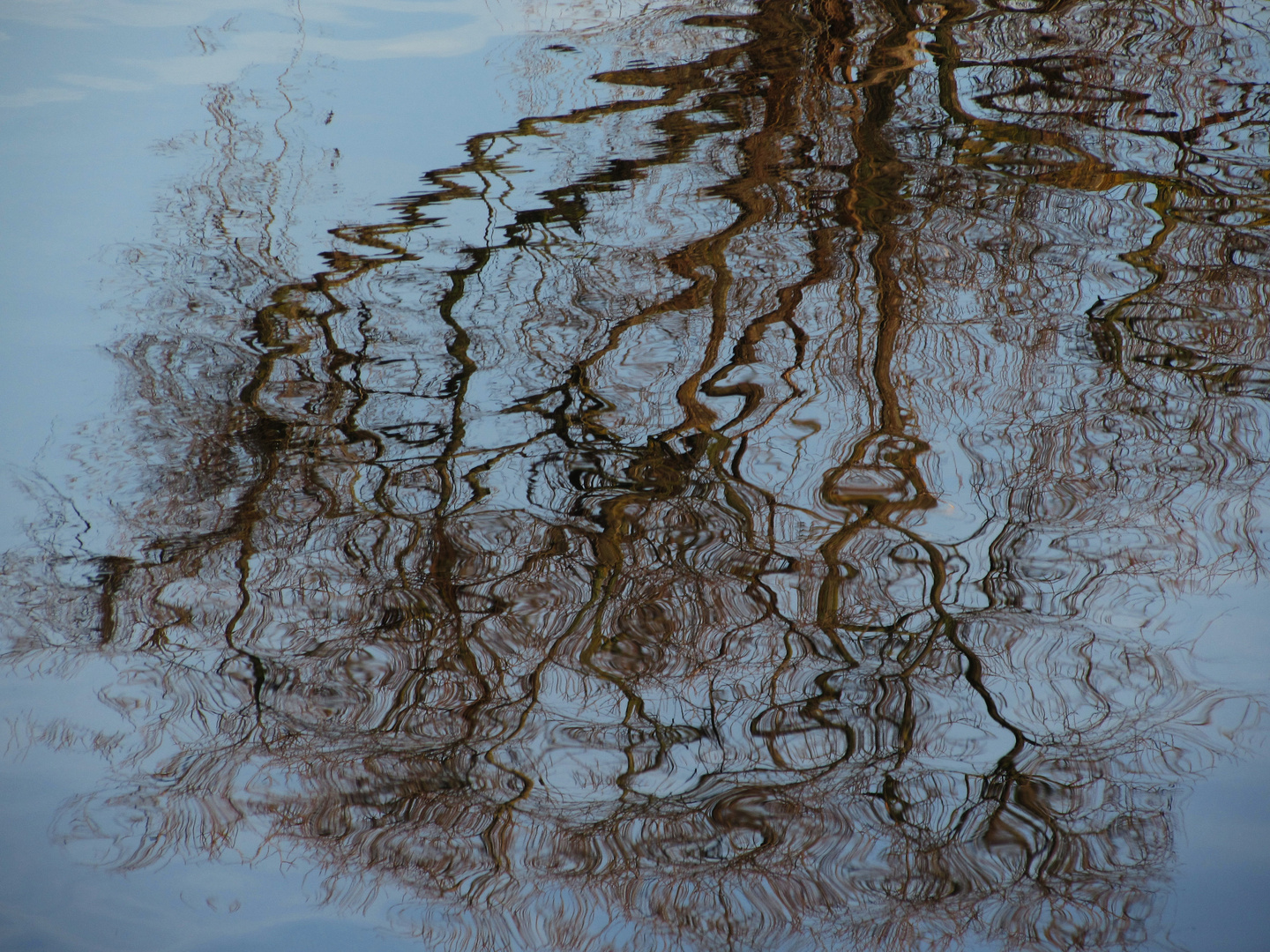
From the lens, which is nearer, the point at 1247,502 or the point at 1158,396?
the point at 1247,502

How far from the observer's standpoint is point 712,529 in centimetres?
322

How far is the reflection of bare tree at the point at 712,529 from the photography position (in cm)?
248

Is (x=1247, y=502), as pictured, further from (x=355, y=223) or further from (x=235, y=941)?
(x=355, y=223)

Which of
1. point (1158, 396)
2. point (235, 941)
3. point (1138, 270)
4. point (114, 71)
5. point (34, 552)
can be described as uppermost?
point (114, 71)

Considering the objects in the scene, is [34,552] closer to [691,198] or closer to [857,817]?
[857,817]

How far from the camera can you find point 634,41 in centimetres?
608

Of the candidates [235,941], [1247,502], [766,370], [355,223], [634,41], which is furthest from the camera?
[634,41]

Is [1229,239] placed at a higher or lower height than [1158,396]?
higher

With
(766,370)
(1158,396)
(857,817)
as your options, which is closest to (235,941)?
(857,817)

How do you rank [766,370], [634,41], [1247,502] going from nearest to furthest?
[1247,502] → [766,370] → [634,41]

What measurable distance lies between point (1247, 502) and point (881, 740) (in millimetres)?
1523

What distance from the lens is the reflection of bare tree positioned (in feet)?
8.14

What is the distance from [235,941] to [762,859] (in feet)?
4.22

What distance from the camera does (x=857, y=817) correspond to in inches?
98.5
